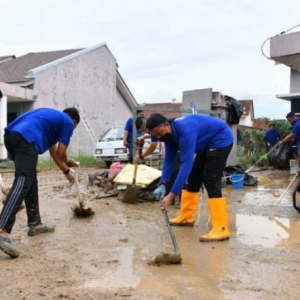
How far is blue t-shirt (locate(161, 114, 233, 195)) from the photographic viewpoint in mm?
4609

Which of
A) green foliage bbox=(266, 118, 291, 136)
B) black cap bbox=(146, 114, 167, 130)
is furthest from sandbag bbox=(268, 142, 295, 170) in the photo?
black cap bbox=(146, 114, 167, 130)

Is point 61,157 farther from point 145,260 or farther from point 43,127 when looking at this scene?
point 145,260

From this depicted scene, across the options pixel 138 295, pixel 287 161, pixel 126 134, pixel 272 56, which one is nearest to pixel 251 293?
pixel 138 295

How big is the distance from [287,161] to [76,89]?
1243cm

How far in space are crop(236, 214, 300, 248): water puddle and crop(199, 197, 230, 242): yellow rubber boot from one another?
8.3 inches

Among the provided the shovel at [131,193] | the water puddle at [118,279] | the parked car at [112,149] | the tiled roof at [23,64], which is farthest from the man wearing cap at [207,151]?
the tiled roof at [23,64]

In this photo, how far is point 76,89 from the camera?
23594mm

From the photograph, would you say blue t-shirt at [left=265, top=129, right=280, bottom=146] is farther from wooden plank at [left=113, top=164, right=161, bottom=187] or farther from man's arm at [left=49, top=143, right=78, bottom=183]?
man's arm at [left=49, top=143, right=78, bottom=183]

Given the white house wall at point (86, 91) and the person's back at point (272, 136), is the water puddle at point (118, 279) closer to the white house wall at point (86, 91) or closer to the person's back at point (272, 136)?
the person's back at point (272, 136)

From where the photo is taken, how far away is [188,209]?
5855 millimetres

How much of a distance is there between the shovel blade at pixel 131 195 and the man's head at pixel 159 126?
278cm

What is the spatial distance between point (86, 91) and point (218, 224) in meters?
20.1

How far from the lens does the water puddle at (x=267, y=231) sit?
5.04m

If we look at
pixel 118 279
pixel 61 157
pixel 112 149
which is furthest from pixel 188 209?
pixel 112 149
